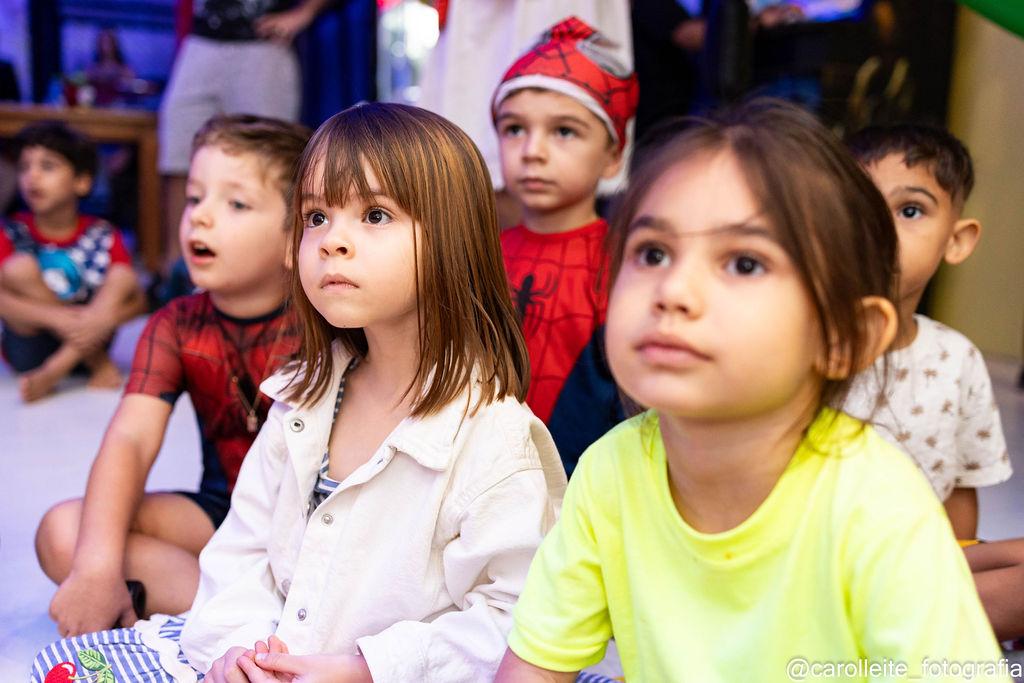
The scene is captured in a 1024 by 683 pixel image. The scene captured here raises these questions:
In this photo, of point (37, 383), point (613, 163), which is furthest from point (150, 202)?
point (613, 163)

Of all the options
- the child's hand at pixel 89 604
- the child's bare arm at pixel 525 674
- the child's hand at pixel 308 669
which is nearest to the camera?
the child's bare arm at pixel 525 674

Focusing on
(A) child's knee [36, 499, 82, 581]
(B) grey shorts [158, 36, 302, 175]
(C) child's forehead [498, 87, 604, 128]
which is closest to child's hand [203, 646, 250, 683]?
(A) child's knee [36, 499, 82, 581]

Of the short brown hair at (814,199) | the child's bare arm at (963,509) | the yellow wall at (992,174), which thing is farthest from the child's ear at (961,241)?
the yellow wall at (992,174)

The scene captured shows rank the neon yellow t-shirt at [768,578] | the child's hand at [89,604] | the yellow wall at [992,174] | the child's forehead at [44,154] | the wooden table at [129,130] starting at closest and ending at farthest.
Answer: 1. the neon yellow t-shirt at [768,578]
2. the child's hand at [89,604]
3. the child's forehead at [44,154]
4. the yellow wall at [992,174]
5. the wooden table at [129,130]

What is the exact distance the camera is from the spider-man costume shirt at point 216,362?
138cm

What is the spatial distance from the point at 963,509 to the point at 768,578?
0.78 metres

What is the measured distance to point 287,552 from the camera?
1100 millimetres

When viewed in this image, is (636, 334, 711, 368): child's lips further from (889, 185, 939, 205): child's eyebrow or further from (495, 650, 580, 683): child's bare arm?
(889, 185, 939, 205): child's eyebrow

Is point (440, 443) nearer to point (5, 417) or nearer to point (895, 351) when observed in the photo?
point (895, 351)

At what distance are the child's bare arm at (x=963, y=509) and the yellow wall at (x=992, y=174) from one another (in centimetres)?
199

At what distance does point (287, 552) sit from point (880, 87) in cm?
257

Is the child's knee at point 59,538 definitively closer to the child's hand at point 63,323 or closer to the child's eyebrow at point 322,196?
the child's eyebrow at point 322,196

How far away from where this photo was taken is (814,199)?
0.69 metres

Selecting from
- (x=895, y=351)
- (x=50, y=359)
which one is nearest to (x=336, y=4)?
(x=50, y=359)
